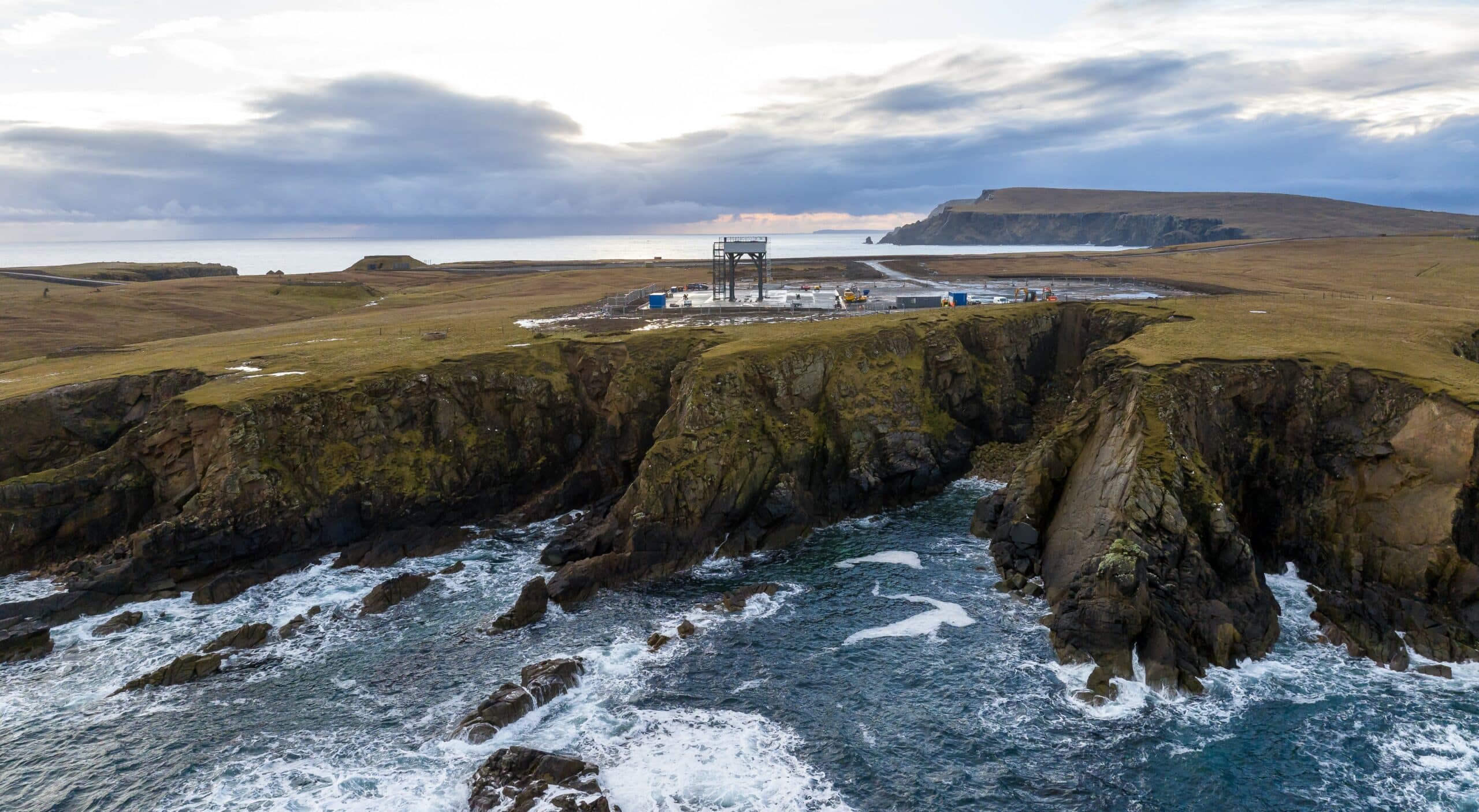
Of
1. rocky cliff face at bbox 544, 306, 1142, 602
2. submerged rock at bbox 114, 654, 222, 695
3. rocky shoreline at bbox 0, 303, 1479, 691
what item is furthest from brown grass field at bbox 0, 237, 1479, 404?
submerged rock at bbox 114, 654, 222, 695

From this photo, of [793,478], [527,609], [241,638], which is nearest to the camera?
[241,638]

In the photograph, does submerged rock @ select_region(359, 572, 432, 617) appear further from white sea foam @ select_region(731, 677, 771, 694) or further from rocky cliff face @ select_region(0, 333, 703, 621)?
white sea foam @ select_region(731, 677, 771, 694)

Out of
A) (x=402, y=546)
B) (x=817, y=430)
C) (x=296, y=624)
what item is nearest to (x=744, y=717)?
(x=296, y=624)

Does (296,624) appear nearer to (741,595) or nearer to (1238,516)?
(741,595)

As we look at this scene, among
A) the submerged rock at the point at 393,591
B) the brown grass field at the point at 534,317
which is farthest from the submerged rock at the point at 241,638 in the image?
the brown grass field at the point at 534,317

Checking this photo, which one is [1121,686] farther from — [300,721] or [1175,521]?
[300,721]
